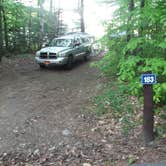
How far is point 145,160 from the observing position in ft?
14.8

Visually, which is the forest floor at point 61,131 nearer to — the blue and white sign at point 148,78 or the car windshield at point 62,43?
the blue and white sign at point 148,78

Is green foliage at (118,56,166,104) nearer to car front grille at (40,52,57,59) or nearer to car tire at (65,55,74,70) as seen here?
car front grille at (40,52,57,59)

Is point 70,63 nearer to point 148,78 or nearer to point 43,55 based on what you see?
point 43,55

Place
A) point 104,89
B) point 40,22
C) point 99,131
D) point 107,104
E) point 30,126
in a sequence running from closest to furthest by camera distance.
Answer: point 99,131 → point 30,126 → point 107,104 → point 104,89 → point 40,22

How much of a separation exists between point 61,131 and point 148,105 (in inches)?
89.4

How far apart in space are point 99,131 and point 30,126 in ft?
5.93

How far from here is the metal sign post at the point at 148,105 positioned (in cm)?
474

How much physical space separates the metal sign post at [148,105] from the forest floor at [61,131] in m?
0.22

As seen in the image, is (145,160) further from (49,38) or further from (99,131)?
(49,38)

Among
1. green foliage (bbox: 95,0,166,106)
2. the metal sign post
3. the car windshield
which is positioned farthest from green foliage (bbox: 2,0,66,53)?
the metal sign post

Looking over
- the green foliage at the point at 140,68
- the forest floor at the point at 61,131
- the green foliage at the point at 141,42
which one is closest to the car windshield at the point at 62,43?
the forest floor at the point at 61,131

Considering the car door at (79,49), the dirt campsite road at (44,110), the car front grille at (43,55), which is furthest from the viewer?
the car door at (79,49)

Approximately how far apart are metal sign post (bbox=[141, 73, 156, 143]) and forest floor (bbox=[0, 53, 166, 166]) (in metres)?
0.22

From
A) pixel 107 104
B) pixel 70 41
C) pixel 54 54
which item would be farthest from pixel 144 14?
pixel 70 41
